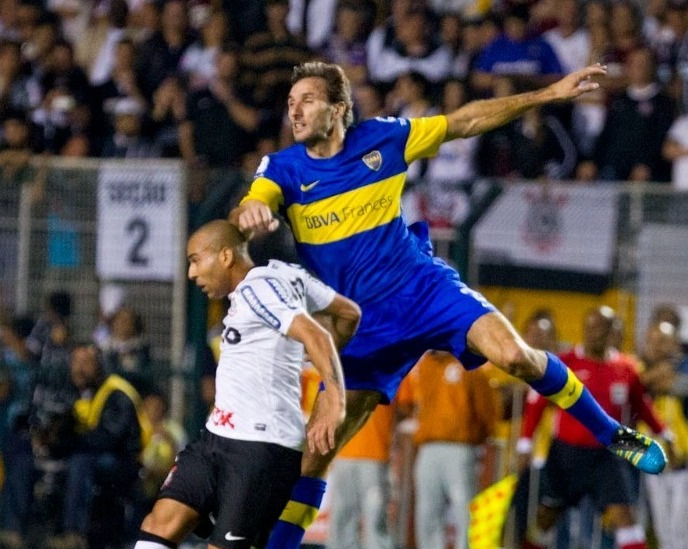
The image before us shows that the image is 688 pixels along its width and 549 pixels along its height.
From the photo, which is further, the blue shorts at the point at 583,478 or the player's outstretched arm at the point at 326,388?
the blue shorts at the point at 583,478

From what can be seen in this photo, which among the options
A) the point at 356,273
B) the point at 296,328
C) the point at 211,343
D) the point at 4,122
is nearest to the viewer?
the point at 296,328

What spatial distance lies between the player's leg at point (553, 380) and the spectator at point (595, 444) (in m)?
2.94

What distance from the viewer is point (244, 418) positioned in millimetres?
7648

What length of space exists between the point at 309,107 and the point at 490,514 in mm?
4577

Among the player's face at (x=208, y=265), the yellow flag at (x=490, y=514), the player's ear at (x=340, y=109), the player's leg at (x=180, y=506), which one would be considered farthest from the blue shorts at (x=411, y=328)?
the yellow flag at (x=490, y=514)

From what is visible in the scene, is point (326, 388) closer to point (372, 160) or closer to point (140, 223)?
point (372, 160)

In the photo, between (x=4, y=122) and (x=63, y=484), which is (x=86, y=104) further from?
(x=63, y=484)

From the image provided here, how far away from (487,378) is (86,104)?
5.18 meters

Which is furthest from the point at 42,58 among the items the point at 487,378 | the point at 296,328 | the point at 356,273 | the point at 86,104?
the point at 296,328

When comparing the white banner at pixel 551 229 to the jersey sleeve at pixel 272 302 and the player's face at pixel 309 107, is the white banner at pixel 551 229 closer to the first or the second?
A: the player's face at pixel 309 107

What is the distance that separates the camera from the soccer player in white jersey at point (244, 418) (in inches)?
298

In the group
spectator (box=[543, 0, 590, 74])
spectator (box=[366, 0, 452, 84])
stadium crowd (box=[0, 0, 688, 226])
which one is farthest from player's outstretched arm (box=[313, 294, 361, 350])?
spectator (box=[543, 0, 590, 74])

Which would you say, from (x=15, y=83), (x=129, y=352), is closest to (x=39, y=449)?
(x=129, y=352)

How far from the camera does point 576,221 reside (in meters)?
13.0
